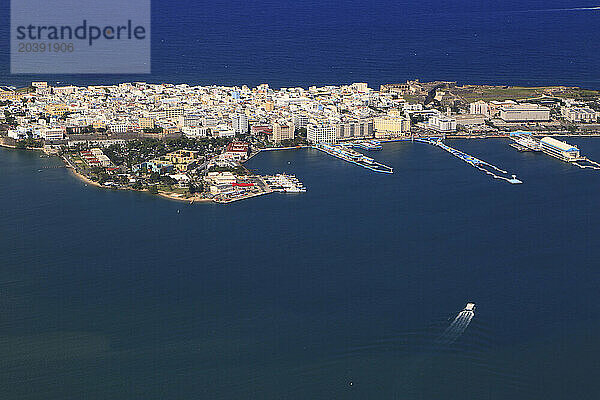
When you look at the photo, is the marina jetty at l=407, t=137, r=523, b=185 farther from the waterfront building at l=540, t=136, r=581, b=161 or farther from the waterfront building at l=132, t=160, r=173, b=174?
the waterfront building at l=132, t=160, r=173, b=174

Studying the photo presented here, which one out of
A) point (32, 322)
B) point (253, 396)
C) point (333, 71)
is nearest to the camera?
point (253, 396)

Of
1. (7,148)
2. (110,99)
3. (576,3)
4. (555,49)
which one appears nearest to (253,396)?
(7,148)

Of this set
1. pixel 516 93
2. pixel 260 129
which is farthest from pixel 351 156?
pixel 516 93

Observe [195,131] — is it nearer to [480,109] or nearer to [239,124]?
[239,124]

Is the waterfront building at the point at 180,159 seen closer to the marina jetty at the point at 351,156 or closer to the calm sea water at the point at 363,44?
the marina jetty at the point at 351,156

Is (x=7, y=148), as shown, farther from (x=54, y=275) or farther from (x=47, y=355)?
(x=47, y=355)

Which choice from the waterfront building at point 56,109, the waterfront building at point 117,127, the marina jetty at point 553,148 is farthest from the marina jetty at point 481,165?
the waterfront building at point 56,109
